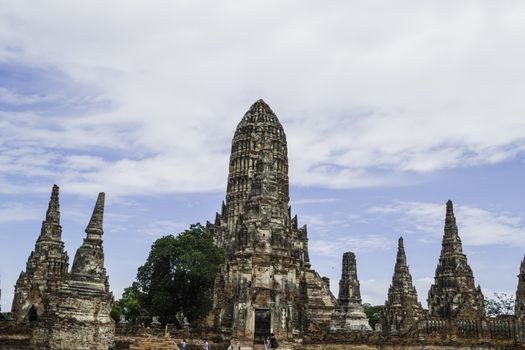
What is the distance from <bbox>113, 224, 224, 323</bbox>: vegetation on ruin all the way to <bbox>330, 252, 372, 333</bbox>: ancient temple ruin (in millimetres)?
15636

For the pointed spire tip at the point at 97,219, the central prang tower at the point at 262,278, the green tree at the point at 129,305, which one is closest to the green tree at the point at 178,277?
the green tree at the point at 129,305

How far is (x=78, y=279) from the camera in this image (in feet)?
67.6

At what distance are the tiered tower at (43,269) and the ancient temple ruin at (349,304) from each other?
17095 mm

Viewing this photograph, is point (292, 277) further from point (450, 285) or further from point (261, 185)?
point (450, 285)

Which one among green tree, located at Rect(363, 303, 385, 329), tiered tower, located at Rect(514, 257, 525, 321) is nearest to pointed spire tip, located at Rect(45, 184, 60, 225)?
tiered tower, located at Rect(514, 257, 525, 321)

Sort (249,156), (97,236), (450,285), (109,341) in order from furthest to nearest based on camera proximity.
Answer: (249,156)
(450,285)
(97,236)
(109,341)

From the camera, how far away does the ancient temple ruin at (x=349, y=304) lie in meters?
34.8

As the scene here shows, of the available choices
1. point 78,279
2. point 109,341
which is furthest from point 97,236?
point 109,341

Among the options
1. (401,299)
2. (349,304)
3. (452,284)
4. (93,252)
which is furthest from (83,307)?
(401,299)

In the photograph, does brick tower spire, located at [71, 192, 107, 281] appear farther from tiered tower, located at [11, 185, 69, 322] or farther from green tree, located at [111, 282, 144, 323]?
green tree, located at [111, 282, 144, 323]

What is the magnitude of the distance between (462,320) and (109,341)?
2250 cm

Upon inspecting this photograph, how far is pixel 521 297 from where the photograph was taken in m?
35.1

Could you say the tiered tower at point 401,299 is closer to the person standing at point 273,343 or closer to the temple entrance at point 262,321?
the temple entrance at point 262,321

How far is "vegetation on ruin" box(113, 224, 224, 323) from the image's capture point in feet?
160
